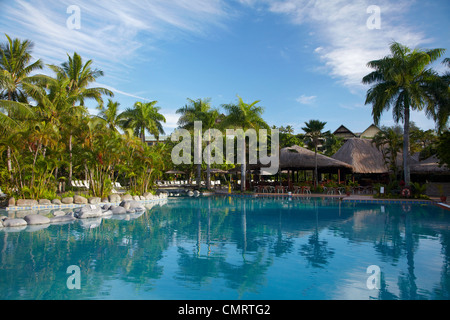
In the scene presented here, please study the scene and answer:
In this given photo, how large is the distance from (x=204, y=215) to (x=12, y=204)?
8424 mm

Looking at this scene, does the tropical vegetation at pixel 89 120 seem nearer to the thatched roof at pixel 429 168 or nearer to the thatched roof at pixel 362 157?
the thatched roof at pixel 429 168

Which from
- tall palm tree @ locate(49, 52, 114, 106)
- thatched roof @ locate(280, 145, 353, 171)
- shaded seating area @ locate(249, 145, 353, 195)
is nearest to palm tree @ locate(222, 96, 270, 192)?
shaded seating area @ locate(249, 145, 353, 195)

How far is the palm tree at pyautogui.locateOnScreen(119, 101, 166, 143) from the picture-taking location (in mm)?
27781

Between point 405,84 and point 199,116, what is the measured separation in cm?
1541

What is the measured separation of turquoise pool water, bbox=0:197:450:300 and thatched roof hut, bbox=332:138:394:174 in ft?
57.0

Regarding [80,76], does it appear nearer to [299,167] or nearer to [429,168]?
[299,167]

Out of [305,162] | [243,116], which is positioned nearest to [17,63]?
[243,116]

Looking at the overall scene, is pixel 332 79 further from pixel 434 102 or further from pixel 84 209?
pixel 84 209

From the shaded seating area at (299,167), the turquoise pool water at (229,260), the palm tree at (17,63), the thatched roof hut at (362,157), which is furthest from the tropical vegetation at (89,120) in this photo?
the turquoise pool water at (229,260)

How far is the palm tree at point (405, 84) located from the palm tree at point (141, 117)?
59.6 ft

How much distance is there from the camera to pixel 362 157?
94.2ft

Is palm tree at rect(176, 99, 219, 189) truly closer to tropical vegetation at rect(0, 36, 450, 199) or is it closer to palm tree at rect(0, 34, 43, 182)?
tropical vegetation at rect(0, 36, 450, 199)
